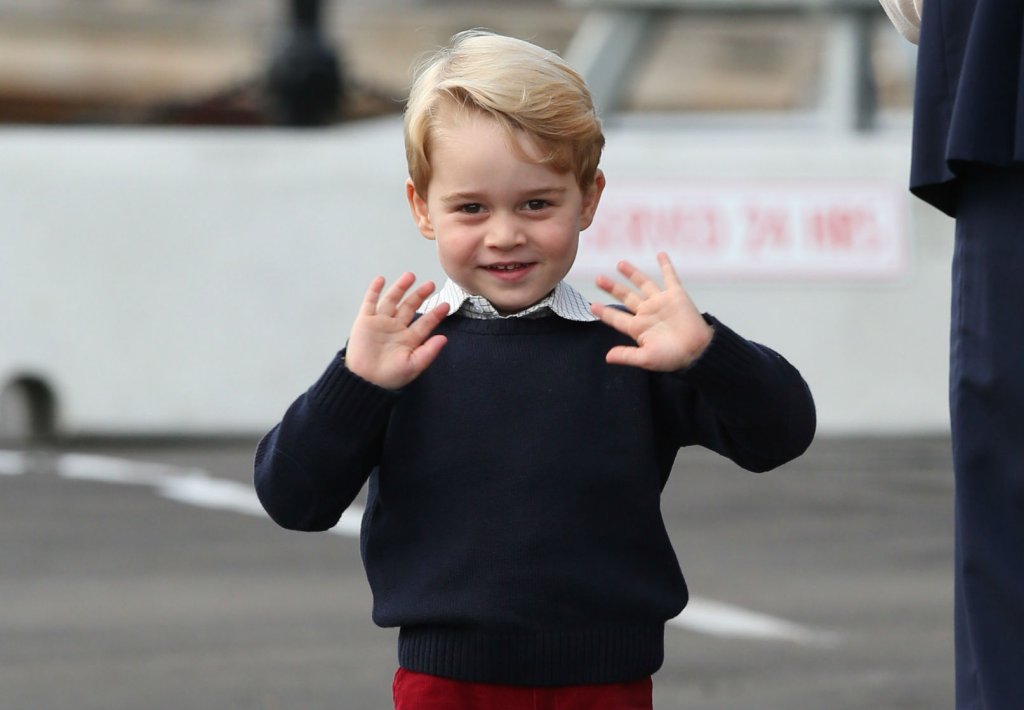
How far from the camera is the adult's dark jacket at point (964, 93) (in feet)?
10.4

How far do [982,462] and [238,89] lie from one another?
10903mm

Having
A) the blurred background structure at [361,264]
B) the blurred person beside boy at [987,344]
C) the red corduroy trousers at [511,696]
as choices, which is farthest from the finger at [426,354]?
the blurred background structure at [361,264]

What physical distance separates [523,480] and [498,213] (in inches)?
14.9

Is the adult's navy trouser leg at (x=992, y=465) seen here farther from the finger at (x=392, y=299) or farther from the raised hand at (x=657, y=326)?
the finger at (x=392, y=299)

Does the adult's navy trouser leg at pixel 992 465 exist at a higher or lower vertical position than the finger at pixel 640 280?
lower

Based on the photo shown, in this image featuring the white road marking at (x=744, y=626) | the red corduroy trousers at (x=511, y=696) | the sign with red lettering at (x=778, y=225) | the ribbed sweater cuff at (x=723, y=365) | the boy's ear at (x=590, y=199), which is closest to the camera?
the ribbed sweater cuff at (x=723, y=365)

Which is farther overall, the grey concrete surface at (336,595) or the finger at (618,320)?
the grey concrete surface at (336,595)

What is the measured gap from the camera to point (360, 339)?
3018 mm

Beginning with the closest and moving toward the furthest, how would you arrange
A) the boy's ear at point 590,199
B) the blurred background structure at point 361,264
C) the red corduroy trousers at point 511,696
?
the red corduroy trousers at point 511,696
the boy's ear at point 590,199
the blurred background structure at point 361,264

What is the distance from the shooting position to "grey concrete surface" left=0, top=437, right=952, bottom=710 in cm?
591

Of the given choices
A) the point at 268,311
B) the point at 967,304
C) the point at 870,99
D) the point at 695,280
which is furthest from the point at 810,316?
the point at 967,304

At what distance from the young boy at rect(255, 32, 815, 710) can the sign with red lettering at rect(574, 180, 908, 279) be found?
7.96m

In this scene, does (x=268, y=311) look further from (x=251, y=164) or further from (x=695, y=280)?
(x=695, y=280)

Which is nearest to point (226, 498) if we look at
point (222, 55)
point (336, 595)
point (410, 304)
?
point (336, 595)
